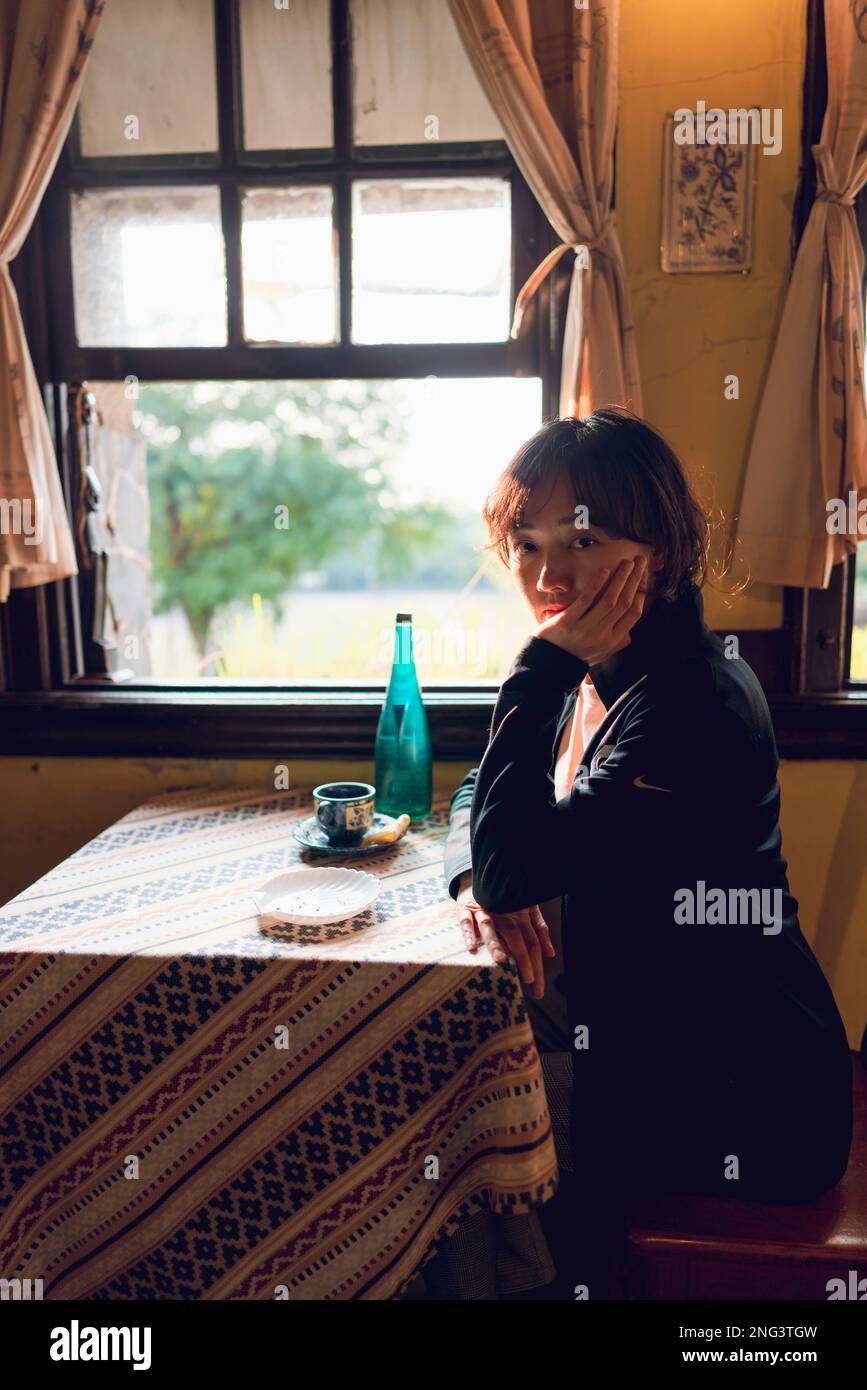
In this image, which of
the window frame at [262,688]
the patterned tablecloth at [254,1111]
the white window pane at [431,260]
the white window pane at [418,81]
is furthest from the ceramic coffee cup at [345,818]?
the white window pane at [418,81]

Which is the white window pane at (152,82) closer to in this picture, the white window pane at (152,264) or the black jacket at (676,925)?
Answer: the white window pane at (152,264)

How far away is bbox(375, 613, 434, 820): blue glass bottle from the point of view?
1.65 metres

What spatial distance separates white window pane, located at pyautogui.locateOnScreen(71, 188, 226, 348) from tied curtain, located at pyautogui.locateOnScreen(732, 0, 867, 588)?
1154 mm

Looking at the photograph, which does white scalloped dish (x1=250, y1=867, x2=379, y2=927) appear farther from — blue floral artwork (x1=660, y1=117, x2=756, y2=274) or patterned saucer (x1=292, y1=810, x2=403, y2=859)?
blue floral artwork (x1=660, y1=117, x2=756, y2=274)

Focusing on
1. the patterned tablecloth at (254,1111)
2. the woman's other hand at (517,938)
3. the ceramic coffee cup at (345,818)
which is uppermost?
the ceramic coffee cup at (345,818)

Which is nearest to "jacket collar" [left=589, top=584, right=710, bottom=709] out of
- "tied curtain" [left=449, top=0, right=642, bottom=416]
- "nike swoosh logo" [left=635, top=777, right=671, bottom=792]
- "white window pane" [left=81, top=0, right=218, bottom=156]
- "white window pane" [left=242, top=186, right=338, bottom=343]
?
"nike swoosh logo" [left=635, top=777, right=671, bottom=792]

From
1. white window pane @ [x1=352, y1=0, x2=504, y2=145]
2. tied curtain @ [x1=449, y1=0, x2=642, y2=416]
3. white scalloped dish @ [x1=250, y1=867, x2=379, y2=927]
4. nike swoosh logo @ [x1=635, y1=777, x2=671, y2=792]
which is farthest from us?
white window pane @ [x1=352, y1=0, x2=504, y2=145]

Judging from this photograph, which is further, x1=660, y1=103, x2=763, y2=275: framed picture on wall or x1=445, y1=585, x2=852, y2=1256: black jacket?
x1=660, y1=103, x2=763, y2=275: framed picture on wall

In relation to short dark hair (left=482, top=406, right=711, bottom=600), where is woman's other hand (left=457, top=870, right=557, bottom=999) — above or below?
below

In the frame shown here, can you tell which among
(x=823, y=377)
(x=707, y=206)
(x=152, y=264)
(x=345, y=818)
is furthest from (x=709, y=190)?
(x=345, y=818)

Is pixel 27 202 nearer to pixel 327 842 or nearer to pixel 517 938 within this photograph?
pixel 327 842

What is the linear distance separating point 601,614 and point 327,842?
0.60 m

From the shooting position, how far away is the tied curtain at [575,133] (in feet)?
5.28

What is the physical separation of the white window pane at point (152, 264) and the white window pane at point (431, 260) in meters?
0.31
